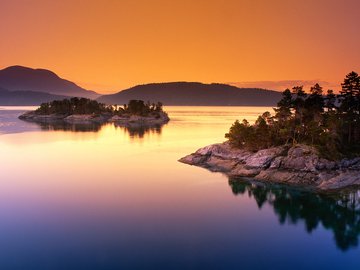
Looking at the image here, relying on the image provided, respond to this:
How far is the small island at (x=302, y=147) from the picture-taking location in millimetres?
61219

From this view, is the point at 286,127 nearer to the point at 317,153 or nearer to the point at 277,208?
the point at 317,153

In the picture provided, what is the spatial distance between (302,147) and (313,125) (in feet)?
17.3

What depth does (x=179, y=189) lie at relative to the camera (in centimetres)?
6319

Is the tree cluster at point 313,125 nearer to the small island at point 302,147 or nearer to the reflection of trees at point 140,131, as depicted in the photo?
the small island at point 302,147

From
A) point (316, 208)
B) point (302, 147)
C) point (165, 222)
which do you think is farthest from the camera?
point (302, 147)

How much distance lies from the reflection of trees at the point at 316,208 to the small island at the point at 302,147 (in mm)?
3227

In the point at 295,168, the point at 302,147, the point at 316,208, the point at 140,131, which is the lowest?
the point at 316,208

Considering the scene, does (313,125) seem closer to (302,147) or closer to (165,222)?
(302,147)

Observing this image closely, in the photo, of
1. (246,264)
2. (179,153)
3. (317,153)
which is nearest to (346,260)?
(246,264)

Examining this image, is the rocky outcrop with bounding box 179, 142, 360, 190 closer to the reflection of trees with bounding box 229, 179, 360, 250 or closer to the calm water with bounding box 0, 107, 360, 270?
the reflection of trees with bounding box 229, 179, 360, 250

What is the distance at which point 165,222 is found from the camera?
46.6 m

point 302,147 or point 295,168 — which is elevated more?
point 302,147

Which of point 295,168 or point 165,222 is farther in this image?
point 295,168

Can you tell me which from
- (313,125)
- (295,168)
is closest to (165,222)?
(295,168)
